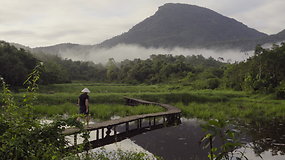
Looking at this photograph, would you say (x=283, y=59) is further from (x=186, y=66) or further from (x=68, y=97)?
(x=186, y=66)

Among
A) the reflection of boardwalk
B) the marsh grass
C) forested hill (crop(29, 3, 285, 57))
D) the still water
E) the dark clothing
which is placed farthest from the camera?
forested hill (crop(29, 3, 285, 57))

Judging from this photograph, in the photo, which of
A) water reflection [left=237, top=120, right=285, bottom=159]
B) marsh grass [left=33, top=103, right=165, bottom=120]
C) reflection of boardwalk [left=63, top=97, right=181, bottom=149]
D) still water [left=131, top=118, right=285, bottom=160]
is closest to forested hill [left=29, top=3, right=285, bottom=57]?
marsh grass [left=33, top=103, right=165, bottom=120]

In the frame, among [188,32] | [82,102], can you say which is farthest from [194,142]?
[188,32]

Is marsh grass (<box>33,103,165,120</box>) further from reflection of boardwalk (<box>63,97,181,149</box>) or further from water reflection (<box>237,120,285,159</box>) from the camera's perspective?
water reflection (<box>237,120,285,159</box>)

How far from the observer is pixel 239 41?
488 feet

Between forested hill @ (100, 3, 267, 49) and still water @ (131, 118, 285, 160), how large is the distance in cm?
14364

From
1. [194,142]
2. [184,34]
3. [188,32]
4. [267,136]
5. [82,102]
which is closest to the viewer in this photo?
[194,142]

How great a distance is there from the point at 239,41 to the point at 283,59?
130 meters

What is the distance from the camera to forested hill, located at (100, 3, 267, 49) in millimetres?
159000

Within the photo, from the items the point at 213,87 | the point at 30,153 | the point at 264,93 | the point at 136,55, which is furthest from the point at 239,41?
the point at 30,153

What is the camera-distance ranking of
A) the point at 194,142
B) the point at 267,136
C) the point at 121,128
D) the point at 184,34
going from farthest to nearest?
the point at 184,34, the point at 121,128, the point at 267,136, the point at 194,142

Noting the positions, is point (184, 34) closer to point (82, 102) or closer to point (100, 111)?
point (100, 111)

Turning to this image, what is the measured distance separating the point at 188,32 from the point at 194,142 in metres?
163

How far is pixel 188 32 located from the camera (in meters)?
167
